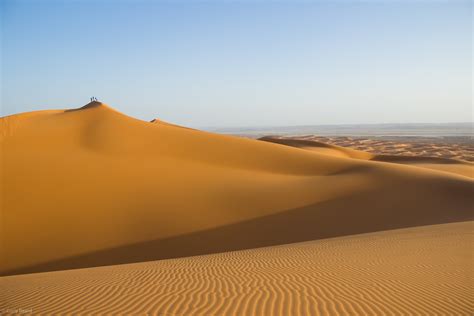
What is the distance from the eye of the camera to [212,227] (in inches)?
560

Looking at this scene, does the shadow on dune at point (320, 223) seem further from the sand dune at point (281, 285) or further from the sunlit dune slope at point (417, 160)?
the sunlit dune slope at point (417, 160)

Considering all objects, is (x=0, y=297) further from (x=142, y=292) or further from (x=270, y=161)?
(x=270, y=161)

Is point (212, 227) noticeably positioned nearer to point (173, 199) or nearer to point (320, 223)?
point (173, 199)

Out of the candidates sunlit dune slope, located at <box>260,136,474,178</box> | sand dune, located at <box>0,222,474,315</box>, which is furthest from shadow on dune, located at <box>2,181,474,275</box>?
sunlit dune slope, located at <box>260,136,474,178</box>

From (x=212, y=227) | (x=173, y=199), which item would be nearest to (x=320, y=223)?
(x=212, y=227)

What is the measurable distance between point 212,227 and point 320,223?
13.4 ft

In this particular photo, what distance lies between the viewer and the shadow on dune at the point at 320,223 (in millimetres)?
12398

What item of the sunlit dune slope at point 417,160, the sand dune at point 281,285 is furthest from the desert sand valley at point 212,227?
the sunlit dune slope at point 417,160

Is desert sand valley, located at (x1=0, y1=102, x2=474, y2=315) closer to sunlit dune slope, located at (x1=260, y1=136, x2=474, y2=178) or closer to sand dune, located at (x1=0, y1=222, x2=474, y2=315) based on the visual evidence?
sand dune, located at (x1=0, y1=222, x2=474, y2=315)

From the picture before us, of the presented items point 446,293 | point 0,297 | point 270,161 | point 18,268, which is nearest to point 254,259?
point 446,293

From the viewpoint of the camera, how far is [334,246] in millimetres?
10883

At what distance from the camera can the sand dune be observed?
5996 millimetres

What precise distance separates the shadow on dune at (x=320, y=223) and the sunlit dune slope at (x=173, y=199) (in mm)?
39

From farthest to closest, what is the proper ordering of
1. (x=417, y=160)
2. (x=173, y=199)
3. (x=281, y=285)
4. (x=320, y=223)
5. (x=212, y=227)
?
(x=417, y=160), (x=173, y=199), (x=320, y=223), (x=212, y=227), (x=281, y=285)
